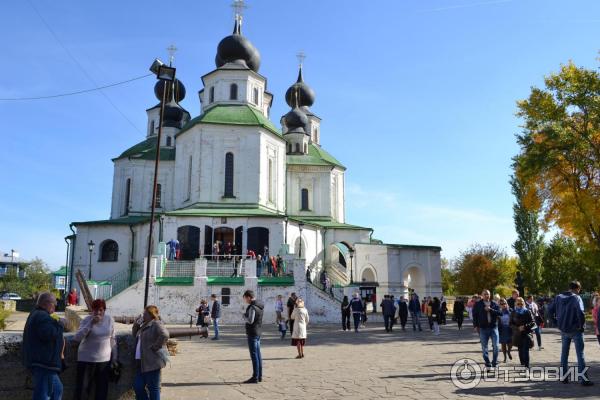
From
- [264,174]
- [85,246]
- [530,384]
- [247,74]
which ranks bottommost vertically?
[530,384]

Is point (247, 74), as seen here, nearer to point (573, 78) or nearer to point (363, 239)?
point (363, 239)

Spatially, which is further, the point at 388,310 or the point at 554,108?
the point at 554,108

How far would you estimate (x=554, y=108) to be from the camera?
910 inches

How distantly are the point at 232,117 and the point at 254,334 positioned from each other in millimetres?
26932

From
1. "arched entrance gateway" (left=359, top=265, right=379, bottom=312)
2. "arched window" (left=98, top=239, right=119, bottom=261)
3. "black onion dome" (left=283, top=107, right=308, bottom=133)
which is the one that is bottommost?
"arched entrance gateway" (left=359, top=265, right=379, bottom=312)

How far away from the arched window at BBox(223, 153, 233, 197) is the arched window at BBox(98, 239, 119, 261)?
864 cm

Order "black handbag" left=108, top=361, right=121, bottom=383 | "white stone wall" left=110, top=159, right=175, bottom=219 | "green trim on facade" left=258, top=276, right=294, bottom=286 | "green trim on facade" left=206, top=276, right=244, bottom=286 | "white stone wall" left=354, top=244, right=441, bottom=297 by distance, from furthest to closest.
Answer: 1. "white stone wall" left=110, top=159, right=175, bottom=219
2. "white stone wall" left=354, top=244, right=441, bottom=297
3. "green trim on facade" left=258, top=276, right=294, bottom=286
4. "green trim on facade" left=206, top=276, right=244, bottom=286
5. "black handbag" left=108, top=361, right=121, bottom=383

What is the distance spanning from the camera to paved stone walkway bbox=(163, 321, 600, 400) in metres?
8.05

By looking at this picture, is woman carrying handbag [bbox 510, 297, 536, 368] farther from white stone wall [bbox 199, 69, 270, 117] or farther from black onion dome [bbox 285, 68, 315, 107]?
black onion dome [bbox 285, 68, 315, 107]

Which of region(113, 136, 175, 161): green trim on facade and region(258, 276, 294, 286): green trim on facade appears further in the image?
region(113, 136, 175, 161): green trim on facade

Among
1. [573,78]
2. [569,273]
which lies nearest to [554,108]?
[573,78]

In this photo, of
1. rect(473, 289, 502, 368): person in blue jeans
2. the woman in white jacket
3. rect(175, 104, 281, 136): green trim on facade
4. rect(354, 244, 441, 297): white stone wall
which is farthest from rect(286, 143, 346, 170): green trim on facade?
rect(473, 289, 502, 368): person in blue jeans

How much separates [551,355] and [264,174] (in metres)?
24.3

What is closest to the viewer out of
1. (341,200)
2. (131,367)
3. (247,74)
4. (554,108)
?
(131,367)
